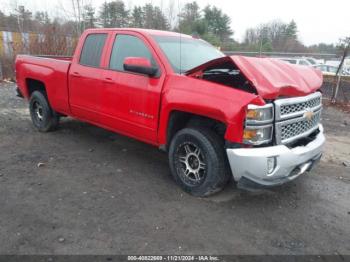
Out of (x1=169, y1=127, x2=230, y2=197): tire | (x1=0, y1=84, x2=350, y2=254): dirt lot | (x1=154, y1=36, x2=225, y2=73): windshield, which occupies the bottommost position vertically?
(x1=0, y1=84, x2=350, y2=254): dirt lot

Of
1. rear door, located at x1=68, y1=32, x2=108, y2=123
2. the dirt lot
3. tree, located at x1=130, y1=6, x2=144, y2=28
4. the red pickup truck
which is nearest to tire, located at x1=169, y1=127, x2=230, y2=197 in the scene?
the red pickup truck

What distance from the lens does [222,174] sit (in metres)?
3.58

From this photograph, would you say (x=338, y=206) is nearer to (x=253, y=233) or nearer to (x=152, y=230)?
(x=253, y=233)

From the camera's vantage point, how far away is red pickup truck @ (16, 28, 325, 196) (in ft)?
10.6

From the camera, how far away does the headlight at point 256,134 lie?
3.18m

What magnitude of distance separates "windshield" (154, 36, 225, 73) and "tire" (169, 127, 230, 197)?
889mm

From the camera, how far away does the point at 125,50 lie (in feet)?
14.8

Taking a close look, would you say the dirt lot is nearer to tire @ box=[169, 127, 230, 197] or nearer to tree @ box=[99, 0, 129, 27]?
tire @ box=[169, 127, 230, 197]

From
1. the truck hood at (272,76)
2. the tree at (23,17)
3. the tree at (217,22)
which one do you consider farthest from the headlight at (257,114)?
the tree at (217,22)

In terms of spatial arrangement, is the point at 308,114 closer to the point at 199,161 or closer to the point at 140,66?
the point at 199,161

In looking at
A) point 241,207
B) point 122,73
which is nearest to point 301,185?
point 241,207

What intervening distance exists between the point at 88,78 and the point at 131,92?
102 cm

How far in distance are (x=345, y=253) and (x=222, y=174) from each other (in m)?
1.36

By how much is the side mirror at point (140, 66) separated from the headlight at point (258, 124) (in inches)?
53.5
